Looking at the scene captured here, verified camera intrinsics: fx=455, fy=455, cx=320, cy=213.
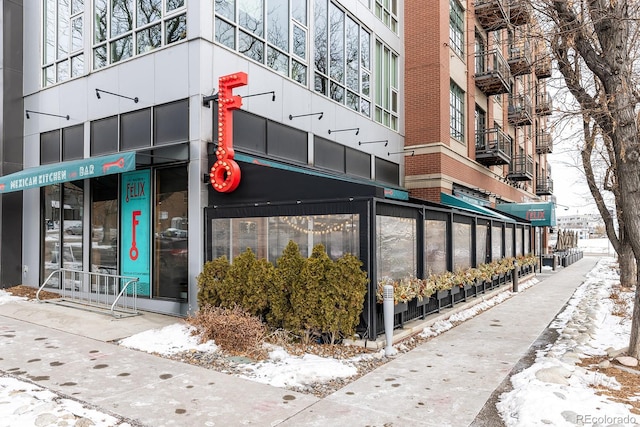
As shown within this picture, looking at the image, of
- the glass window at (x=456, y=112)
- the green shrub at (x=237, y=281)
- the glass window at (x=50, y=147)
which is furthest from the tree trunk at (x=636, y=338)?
the glass window at (x=456, y=112)

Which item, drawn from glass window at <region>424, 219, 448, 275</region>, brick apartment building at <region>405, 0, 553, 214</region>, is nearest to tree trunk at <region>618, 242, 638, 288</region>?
brick apartment building at <region>405, 0, 553, 214</region>

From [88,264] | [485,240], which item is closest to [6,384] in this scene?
[88,264]

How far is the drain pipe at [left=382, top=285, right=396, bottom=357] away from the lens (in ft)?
23.3

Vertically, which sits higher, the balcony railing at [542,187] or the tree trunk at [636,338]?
the balcony railing at [542,187]

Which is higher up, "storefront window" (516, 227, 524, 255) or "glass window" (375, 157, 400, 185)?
"glass window" (375, 157, 400, 185)

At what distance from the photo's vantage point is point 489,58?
911 inches

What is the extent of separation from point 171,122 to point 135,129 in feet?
4.28

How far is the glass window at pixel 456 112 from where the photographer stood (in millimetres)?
19359

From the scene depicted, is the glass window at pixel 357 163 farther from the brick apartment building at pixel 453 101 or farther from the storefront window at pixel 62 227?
the storefront window at pixel 62 227

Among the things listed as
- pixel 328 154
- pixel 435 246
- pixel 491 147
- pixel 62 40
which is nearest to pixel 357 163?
pixel 328 154

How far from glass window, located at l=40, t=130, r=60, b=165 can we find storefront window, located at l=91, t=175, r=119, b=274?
2131mm

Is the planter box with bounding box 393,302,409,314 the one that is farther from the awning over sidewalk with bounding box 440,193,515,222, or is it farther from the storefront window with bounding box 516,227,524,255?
the storefront window with bounding box 516,227,524,255

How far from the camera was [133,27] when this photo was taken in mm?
10711

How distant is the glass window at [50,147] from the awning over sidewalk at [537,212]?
66.6 feet
